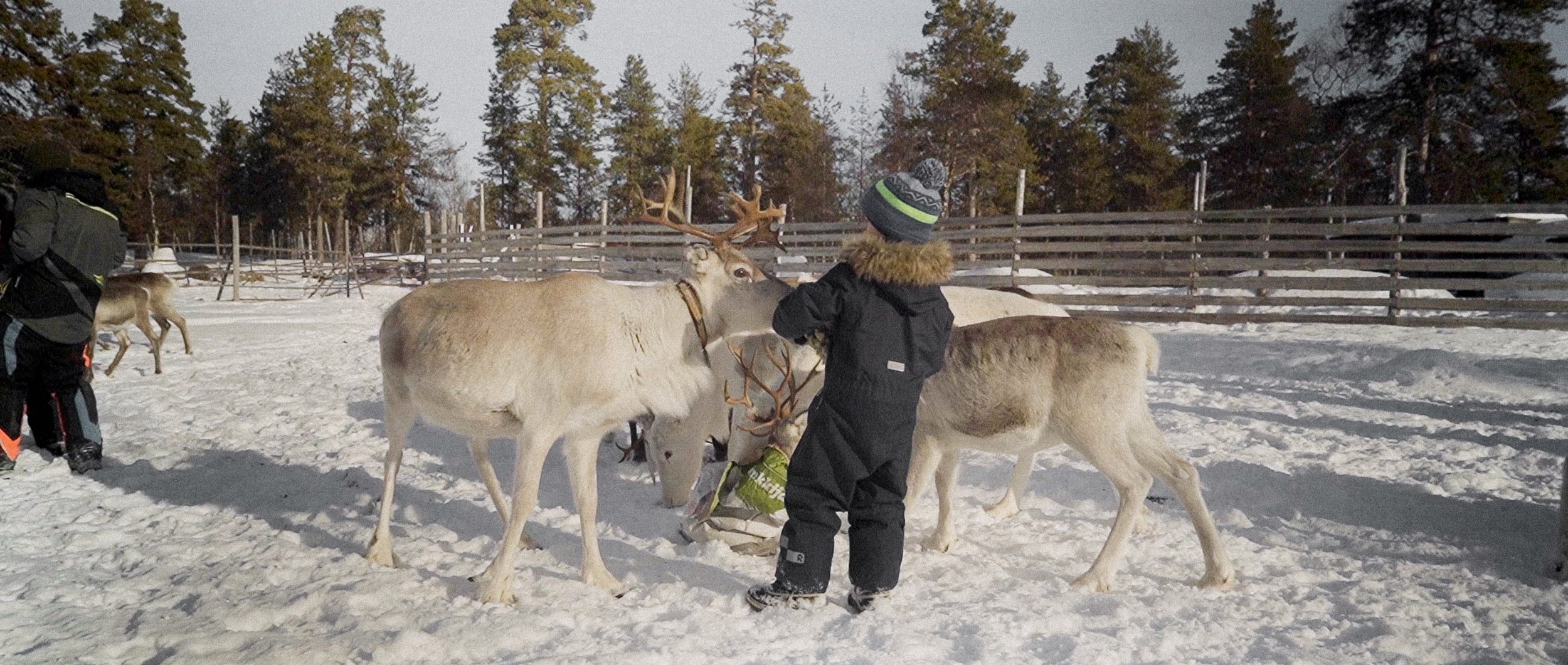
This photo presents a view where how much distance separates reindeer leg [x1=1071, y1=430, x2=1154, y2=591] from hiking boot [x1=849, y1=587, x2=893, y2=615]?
104 centimetres

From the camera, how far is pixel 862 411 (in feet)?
11.2

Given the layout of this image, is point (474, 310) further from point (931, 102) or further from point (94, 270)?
point (931, 102)

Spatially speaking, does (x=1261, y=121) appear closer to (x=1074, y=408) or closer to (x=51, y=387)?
(x=1074, y=408)

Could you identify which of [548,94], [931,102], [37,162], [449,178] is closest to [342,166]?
[449,178]

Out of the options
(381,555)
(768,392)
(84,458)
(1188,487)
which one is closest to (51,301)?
(84,458)

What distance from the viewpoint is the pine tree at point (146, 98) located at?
2609cm

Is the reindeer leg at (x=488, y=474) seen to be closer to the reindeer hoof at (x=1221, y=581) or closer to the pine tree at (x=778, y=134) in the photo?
the reindeer hoof at (x=1221, y=581)

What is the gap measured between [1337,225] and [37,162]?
1592 centimetres

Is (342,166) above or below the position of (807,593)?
above

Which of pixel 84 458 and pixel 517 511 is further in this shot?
pixel 84 458

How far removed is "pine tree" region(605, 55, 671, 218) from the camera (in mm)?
39906

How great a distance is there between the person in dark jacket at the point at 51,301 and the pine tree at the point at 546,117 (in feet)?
112

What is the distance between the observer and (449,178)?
45031 mm

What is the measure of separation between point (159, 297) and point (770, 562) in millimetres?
12143
